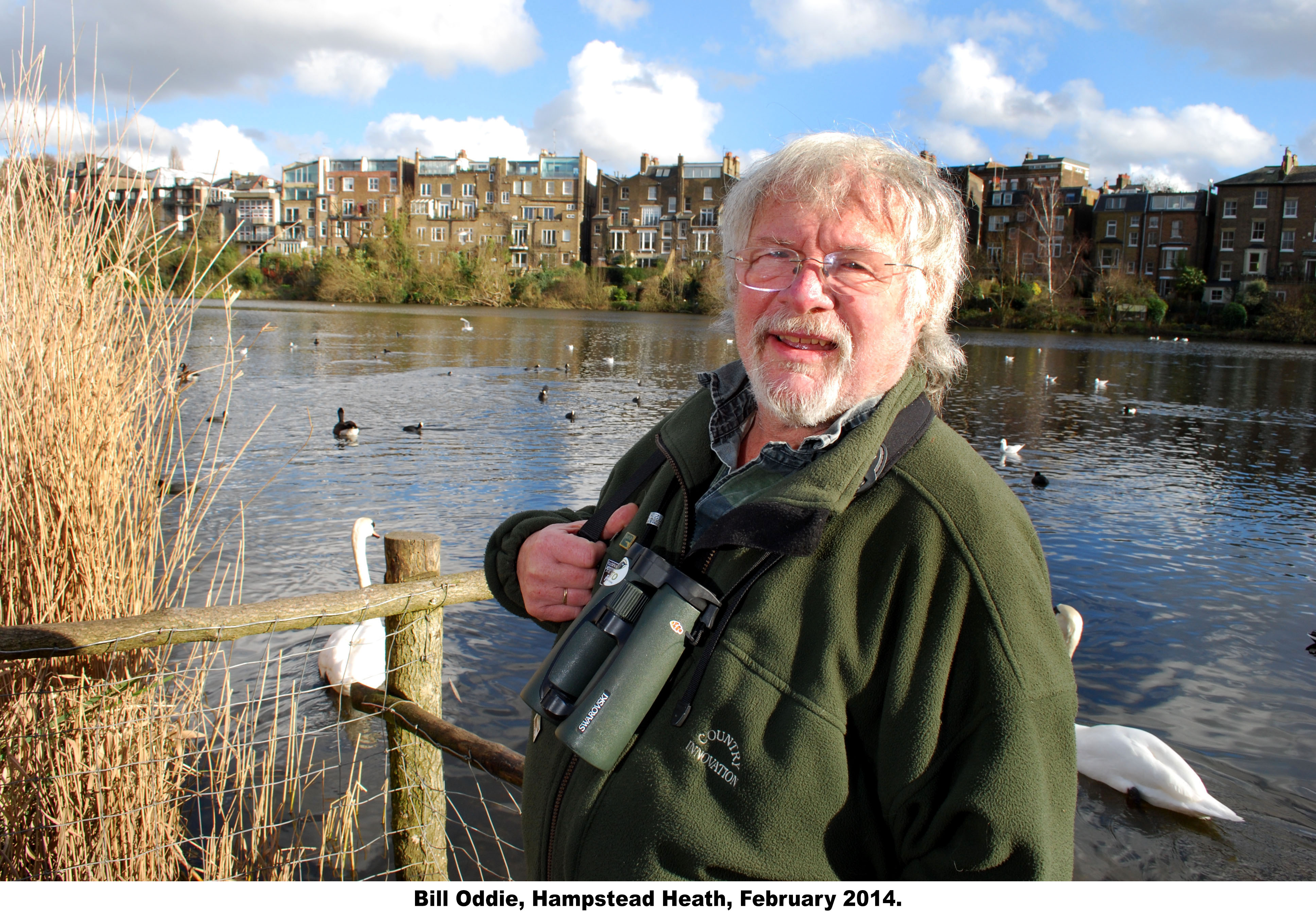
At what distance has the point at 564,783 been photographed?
1.83 metres

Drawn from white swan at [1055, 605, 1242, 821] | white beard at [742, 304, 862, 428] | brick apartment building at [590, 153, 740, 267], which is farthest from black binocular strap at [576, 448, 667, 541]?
brick apartment building at [590, 153, 740, 267]

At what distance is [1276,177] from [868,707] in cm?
7902

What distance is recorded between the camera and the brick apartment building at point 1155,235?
6738 cm

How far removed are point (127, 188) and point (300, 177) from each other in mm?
111453

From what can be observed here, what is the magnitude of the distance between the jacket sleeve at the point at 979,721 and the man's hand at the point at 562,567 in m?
0.74


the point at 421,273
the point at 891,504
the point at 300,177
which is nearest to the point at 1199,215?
the point at 421,273

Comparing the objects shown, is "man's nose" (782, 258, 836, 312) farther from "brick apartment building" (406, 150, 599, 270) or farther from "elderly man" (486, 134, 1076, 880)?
"brick apartment building" (406, 150, 599, 270)

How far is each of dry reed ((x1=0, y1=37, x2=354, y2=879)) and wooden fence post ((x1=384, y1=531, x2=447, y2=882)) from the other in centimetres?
26

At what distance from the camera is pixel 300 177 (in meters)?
103

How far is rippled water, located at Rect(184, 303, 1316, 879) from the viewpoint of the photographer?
586cm

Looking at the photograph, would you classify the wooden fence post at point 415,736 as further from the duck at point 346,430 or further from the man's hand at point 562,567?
the duck at point 346,430

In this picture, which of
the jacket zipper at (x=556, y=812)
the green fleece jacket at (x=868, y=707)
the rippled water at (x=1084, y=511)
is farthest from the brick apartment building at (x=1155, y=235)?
the jacket zipper at (x=556, y=812)

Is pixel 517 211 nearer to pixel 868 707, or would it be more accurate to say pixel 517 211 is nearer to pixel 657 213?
pixel 657 213

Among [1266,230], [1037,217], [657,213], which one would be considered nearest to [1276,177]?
[1266,230]
